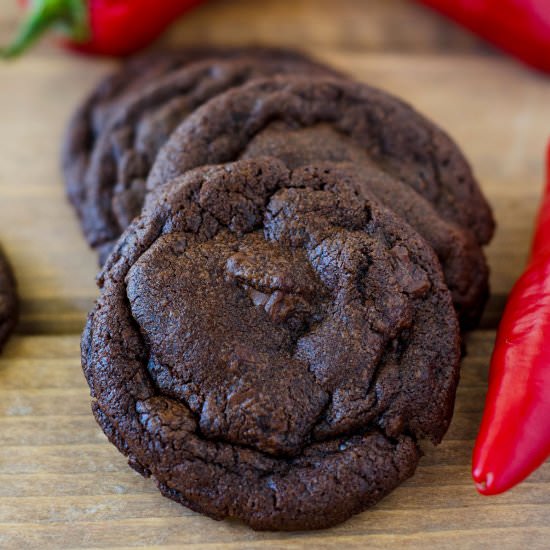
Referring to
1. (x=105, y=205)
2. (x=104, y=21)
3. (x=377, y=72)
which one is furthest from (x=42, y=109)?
(x=377, y=72)

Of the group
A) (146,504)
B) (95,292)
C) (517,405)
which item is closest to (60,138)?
(95,292)

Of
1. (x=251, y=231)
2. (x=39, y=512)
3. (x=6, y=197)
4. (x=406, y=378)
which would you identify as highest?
(x=251, y=231)

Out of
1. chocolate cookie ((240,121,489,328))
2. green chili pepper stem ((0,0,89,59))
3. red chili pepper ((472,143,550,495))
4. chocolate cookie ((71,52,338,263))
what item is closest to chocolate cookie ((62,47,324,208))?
chocolate cookie ((71,52,338,263))

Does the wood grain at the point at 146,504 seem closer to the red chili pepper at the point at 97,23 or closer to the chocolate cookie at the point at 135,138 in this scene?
the chocolate cookie at the point at 135,138

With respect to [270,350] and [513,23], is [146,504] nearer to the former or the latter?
[270,350]

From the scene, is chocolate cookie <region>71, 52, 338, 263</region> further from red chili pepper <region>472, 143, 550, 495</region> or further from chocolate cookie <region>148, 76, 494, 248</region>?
red chili pepper <region>472, 143, 550, 495</region>

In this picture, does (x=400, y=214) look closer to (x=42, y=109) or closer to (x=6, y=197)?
(x=6, y=197)
